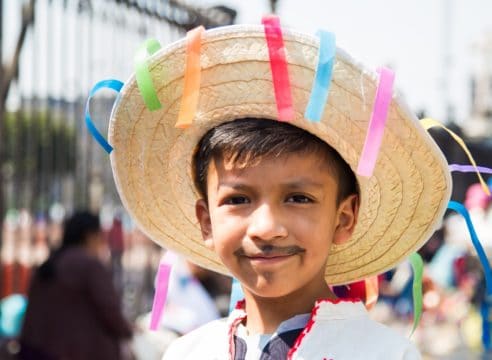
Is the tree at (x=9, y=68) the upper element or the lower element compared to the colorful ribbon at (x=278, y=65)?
lower

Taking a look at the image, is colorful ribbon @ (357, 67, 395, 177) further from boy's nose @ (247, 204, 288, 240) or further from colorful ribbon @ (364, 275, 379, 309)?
colorful ribbon @ (364, 275, 379, 309)

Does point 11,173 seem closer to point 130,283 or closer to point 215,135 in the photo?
point 130,283

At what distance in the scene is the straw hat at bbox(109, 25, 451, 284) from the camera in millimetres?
1903

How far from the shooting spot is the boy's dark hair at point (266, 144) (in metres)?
1.94

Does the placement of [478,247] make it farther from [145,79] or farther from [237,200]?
[145,79]

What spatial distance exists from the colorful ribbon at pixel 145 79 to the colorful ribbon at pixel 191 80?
11 centimetres

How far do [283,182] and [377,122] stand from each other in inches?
9.4

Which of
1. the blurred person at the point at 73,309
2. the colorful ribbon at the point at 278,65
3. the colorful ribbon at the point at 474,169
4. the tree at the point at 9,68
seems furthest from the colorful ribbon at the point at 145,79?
the blurred person at the point at 73,309

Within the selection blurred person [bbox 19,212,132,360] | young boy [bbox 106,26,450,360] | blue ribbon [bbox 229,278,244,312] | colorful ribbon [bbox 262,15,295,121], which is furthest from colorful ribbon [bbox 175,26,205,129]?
blurred person [bbox 19,212,132,360]

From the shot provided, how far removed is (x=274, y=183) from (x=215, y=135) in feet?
0.69

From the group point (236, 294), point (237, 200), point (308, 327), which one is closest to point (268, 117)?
point (237, 200)

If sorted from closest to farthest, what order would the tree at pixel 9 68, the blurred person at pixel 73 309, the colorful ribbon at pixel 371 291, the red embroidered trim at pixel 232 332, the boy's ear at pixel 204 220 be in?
the red embroidered trim at pixel 232 332 → the boy's ear at pixel 204 220 → the colorful ribbon at pixel 371 291 → the tree at pixel 9 68 → the blurred person at pixel 73 309

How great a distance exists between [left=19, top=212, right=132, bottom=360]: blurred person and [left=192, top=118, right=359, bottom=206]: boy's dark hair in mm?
3635

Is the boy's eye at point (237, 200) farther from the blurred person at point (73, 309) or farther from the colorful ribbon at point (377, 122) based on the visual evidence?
the blurred person at point (73, 309)
